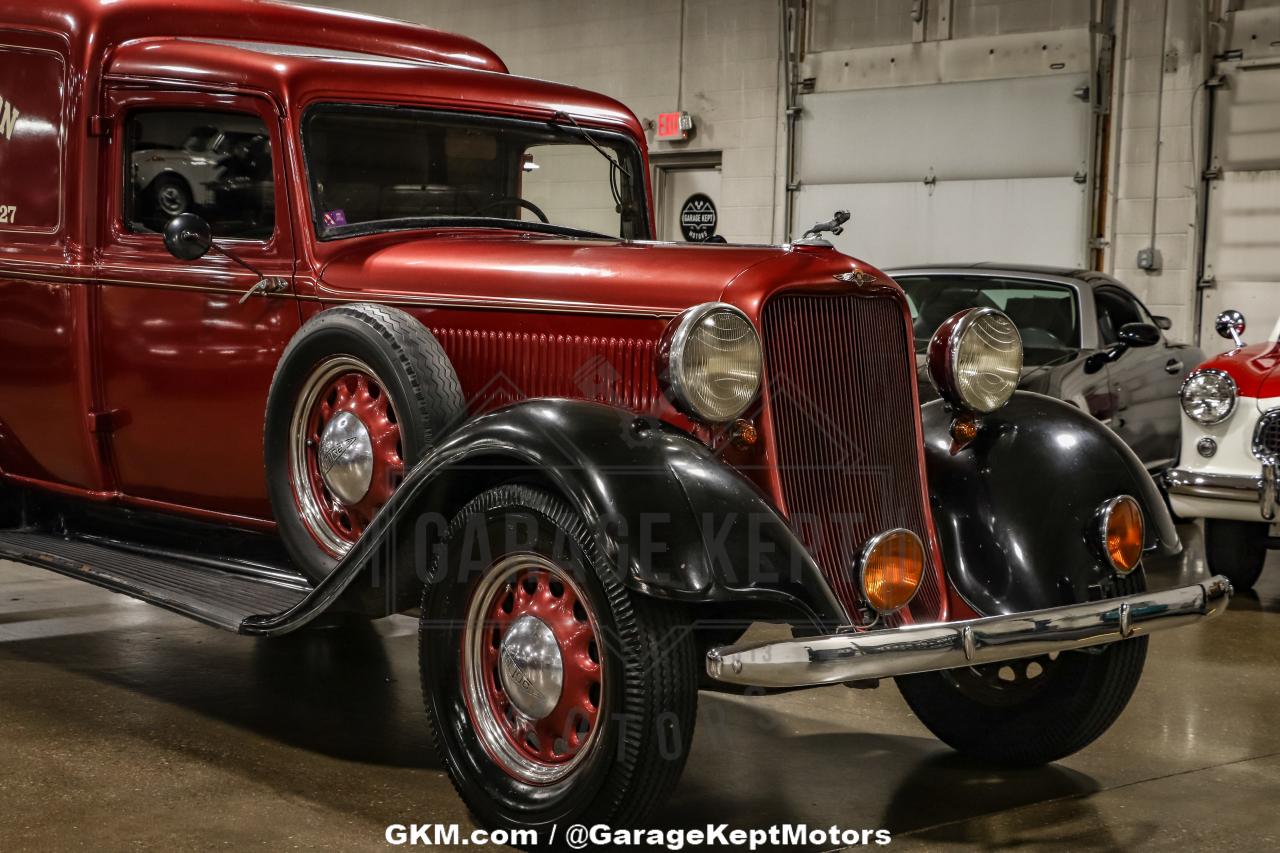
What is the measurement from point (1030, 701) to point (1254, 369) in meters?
3.19

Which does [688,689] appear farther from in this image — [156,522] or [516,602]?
[156,522]

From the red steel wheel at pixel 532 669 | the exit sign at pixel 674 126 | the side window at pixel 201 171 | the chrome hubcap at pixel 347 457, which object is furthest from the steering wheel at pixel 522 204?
the exit sign at pixel 674 126

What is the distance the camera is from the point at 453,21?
14812 millimetres

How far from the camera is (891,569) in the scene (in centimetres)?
357

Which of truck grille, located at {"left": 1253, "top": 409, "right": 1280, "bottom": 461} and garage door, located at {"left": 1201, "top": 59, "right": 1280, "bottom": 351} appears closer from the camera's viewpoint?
truck grille, located at {"left": 1253, "top": 409, "right": 1280, "bottom": 461}

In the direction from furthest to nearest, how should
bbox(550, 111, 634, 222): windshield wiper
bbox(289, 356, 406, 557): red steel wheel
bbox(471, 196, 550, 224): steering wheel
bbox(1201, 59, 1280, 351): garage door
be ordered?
bbox(1201, 59, 1280, 351): garage door < bbox(550, 111, 634, 222): windshield wiper < bbox(471, 196, 550, 224): steering wheel < bbox(289, 356, 406, 557): red steel wheel

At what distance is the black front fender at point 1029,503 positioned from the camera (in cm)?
374

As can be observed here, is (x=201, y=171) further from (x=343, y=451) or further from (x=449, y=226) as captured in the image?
(x=343, y=451)

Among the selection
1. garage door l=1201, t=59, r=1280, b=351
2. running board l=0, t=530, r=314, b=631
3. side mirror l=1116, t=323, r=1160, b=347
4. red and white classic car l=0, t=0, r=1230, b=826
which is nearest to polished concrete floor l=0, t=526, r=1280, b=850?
red and white classic car l=0, t=0, r=1230, b=826

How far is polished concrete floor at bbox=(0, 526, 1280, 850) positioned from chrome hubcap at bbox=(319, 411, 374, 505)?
2.33 feet

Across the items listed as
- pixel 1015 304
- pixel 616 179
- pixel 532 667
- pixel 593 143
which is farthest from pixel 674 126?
pixel 532 667

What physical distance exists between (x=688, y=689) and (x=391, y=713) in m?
1.66

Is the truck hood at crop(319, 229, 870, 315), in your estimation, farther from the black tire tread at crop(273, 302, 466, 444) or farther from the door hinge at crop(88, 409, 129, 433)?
the door hinge at crop(88, 409, 129, 433)

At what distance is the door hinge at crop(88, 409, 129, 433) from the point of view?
15.4 feet
